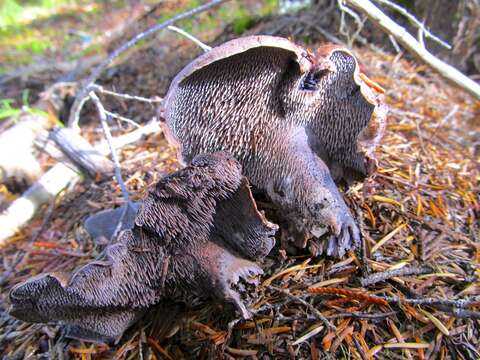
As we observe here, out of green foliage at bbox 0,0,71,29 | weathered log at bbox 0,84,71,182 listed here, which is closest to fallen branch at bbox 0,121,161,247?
weathered log at bbox 0,84,71,182

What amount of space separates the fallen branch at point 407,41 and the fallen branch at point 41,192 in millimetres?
2139

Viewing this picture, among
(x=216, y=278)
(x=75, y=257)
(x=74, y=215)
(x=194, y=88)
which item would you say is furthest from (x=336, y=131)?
(x=74, y=215)

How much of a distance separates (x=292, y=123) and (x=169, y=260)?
0.93m

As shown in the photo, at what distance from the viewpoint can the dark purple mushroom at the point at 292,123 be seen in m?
1.63

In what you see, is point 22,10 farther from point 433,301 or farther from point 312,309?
point 433,301

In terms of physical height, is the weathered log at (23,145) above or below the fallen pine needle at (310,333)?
below

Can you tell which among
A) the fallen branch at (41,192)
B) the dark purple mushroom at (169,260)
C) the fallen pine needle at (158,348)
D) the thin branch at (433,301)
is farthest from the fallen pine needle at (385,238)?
the fallen branch at (41,192)

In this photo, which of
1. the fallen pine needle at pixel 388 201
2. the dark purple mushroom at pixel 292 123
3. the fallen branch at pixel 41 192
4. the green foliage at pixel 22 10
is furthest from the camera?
the green foliage at pixel 22 10

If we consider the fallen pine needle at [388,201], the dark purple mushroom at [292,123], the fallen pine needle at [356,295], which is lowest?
the fallen pine needle at [356,295]

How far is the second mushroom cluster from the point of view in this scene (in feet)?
4.87

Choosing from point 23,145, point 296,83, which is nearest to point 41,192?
point 23,145

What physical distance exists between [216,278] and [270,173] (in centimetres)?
61

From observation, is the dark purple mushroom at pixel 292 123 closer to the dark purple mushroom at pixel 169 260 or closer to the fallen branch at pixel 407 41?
the dark purple mushroom at pixel 169 260

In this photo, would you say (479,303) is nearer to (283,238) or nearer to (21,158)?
(283,238)
